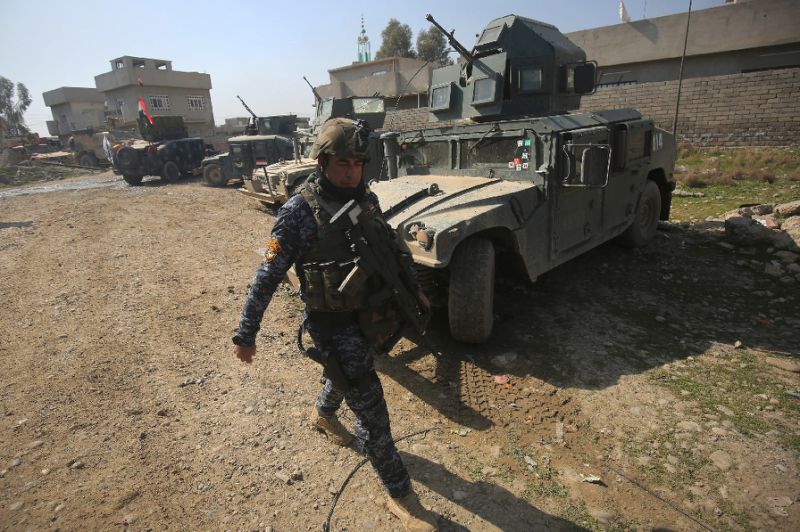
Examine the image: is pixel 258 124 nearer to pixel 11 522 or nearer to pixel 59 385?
pixel 59 385

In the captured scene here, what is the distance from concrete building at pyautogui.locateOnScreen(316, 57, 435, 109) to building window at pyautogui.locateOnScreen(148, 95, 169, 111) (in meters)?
13.2

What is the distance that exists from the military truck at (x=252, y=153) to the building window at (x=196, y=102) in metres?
28.7

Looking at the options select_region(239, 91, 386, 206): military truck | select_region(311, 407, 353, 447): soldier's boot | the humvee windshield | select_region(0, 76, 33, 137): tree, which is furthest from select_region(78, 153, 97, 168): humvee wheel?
select_region(0, 76, 33, 137): tree

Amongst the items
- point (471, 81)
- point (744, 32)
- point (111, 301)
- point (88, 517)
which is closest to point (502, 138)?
point (471, 81)

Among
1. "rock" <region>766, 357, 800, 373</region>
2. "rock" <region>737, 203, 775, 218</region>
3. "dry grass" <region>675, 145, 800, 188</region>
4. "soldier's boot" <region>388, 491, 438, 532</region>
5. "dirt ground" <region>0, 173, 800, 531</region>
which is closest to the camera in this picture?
"soldier's boot" <region>388, 491, 438, 532</region>

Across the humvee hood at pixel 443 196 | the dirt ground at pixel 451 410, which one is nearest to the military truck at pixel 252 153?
the dirt ground at pixel 451 410

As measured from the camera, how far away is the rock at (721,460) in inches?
97.4

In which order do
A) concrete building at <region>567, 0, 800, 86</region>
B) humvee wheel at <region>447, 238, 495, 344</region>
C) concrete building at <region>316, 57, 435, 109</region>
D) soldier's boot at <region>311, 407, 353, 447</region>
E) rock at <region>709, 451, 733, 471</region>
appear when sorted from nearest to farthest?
rock at <region>709, 451, 733, 471</region>, soldier's boot at <region>311, 407, 353, 447</region>, humvee wheel at <region>447, 238, 495, 344</region>, concrete building at <region>567, 0, 800, 86</region>, concrete building at <region>316, 57, 435, 109</region>

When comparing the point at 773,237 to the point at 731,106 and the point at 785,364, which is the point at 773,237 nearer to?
the point at 785,364

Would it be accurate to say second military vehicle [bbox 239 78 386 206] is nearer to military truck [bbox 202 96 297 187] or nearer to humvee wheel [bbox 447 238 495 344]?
military truck [bbox 202 96 297 187]

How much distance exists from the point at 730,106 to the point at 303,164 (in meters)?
11.2

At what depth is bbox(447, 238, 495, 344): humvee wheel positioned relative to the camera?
3.50m

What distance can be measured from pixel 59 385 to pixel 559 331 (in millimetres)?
4126

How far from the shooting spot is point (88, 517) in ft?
7.20
